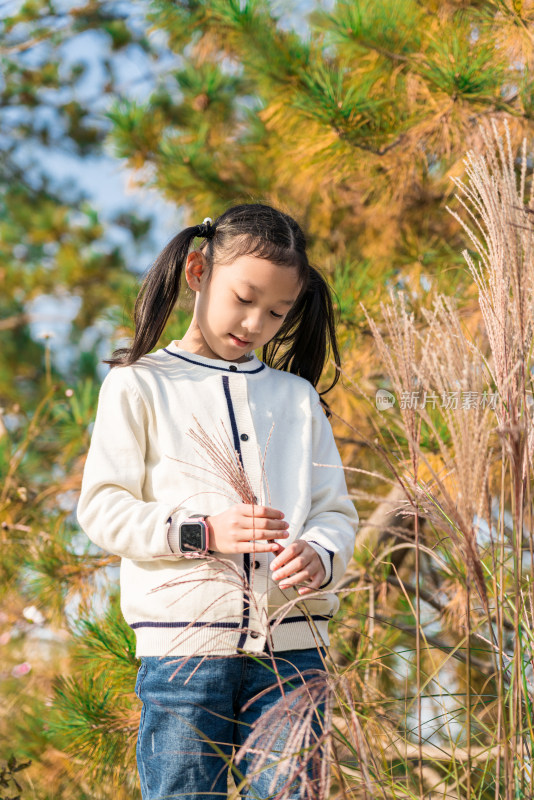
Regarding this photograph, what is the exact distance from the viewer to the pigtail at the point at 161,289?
101 cm

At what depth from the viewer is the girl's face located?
92 cm

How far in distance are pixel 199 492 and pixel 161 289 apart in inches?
12.1

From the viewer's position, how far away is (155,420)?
36.1 inches

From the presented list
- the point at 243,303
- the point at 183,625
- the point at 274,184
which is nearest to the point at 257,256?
the point at 243,303

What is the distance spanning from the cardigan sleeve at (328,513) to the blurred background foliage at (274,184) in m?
0.47

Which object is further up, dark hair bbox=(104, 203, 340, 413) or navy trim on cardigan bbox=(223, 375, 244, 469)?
dark hair bbox=(104, 203, 340, 413)

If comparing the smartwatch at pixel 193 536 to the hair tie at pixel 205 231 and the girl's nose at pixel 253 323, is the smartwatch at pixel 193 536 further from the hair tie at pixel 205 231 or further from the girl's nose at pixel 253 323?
the hair tie at pixel 205 231

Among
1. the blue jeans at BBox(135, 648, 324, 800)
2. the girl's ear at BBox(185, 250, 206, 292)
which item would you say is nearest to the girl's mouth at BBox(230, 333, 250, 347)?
the girl's ear at BBox(185, 250, 206, 292)

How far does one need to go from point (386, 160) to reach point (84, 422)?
2.81ft

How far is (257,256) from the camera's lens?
0.93 metres

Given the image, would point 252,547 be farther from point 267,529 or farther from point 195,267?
point 195,267

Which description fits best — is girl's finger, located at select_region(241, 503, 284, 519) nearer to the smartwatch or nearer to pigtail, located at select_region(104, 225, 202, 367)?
the smartwatch

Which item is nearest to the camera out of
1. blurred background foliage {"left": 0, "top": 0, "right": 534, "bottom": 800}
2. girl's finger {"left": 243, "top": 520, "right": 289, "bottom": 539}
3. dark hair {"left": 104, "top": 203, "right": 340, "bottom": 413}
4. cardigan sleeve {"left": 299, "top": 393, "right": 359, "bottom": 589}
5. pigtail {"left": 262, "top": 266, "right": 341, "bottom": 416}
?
girl's finger {"left": 243, "top": 520, "right": 289, "bottom": 539}

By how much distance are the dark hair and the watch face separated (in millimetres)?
253
